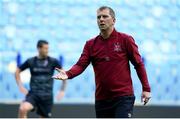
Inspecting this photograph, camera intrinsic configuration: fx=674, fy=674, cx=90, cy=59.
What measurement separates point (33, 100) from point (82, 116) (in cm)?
241

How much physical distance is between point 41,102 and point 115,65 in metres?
4.12

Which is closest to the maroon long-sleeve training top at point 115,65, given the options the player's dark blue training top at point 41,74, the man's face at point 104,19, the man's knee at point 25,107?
the man's face at point 104,19

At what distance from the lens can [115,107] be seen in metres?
7.05

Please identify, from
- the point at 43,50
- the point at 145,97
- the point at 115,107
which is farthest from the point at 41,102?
the point at 145,97

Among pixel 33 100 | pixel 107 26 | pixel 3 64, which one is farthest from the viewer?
pixel 3 64

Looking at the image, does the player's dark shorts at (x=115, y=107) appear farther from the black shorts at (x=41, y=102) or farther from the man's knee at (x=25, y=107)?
the black shorts at (x=41, y=102)

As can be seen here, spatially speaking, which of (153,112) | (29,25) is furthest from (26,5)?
(153,112)

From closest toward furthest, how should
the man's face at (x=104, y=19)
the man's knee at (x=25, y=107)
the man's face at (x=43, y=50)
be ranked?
the man's face at (x=104, y=19) < the man's knee at (x=25, y=107) < the man's face at (x=43, y=50)

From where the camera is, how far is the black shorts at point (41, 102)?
1077 centimetres

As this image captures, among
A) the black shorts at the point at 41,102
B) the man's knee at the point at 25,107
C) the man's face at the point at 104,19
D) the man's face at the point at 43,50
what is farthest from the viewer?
the black shorts at the point at 41,102

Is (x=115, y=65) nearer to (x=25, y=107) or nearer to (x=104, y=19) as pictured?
(x=104, y=19)

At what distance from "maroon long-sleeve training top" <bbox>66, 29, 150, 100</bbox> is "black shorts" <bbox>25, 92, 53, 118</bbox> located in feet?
12.4

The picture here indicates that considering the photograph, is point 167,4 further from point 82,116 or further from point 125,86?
point 125,86

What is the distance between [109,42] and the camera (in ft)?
23.2
